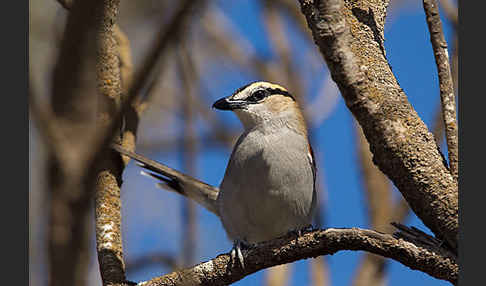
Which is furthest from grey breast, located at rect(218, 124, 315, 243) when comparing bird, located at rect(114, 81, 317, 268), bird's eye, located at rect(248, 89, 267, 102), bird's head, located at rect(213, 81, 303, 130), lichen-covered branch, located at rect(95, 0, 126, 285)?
lichen-covered branch, located at rect(95, 0, 126, 285)

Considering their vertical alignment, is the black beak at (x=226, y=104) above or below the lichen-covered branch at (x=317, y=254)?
above

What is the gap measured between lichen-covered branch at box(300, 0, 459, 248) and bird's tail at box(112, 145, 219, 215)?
1.95m

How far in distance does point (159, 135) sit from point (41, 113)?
8264mm

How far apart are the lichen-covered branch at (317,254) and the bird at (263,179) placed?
108 centimetres


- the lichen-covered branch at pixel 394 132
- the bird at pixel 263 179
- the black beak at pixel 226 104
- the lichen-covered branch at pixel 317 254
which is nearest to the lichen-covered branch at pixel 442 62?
the lichen-covered branch at pixel 394 132

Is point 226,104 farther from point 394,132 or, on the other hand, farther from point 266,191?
point 394,132

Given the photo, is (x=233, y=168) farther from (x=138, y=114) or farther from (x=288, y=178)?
(x=138, y=114)

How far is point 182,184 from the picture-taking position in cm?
497

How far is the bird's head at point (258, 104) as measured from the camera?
5.00 meters

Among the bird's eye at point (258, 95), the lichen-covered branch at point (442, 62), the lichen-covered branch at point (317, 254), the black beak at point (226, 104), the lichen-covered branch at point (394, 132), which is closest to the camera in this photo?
the lichen-covered branch at point (394, 132)

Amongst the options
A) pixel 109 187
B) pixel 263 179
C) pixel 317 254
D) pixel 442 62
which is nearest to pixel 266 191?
pixel 263 179

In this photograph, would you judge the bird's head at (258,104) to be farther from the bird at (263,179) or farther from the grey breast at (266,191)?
the grey breast at (266,191)

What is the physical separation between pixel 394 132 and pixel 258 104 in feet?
8.12

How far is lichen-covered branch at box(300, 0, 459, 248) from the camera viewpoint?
2.63 metres
